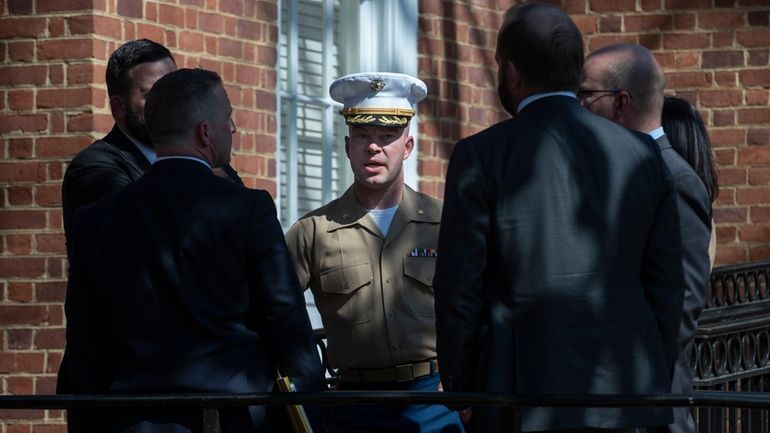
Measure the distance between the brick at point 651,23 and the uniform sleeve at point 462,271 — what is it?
5791 mm

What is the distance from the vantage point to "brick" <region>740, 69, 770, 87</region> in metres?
9.21

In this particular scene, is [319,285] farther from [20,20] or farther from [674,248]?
[20,20]

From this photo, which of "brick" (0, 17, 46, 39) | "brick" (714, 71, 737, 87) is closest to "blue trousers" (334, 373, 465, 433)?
"brick" (0, 17, 46, 39)

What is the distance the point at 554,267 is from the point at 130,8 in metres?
3.75

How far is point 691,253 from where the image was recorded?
4.36 m

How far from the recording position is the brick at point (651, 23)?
934 centimetres

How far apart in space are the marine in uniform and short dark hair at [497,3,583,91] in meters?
1.06

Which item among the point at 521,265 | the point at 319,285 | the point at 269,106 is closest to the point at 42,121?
the point at 269,106

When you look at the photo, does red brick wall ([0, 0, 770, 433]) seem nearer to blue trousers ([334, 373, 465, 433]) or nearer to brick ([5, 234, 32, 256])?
brick ([5, 234, 32, 256])

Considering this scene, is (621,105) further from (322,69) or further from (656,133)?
(322,69)

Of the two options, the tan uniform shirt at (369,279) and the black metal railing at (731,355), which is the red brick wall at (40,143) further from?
the black metal railing at (731,355)

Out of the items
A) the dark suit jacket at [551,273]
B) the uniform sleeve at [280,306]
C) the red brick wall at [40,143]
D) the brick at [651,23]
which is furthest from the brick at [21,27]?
the brick at [651,23]

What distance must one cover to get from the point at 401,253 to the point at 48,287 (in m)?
2.54

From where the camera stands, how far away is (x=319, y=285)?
4832 millimetres
